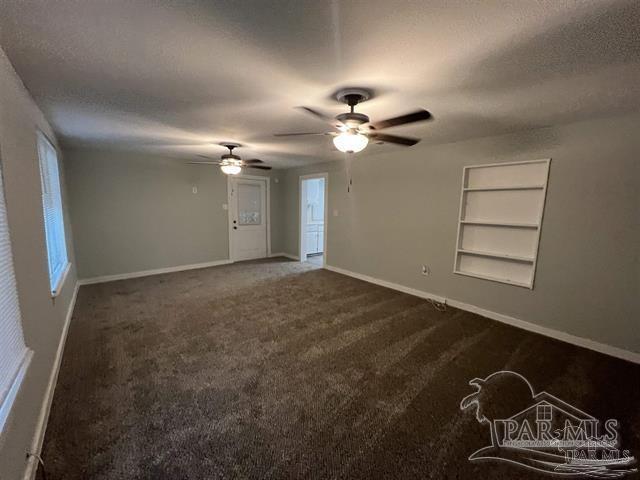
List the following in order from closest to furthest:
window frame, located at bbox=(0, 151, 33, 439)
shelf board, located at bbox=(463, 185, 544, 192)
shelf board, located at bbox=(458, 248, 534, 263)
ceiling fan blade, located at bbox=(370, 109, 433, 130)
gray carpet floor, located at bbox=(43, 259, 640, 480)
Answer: window frame, located at bbox=(0, 151, 33, 439) < gray carpet floor, located at bbox=(43, 259, 640, 480) < ceiling fan blade, located at bbox=(370, 109, 433, 130) < shelf board, located at bbox=(463, 185, 544, 192) < shelf board, located at bbox=(458, 248, 534, 263)

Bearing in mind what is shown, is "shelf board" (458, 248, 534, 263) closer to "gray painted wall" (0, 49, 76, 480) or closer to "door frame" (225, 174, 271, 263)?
"gray painted wall" (0, 49, 76, 480)

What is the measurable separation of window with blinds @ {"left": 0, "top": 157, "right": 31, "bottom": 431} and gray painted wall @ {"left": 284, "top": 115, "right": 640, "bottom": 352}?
3841mm

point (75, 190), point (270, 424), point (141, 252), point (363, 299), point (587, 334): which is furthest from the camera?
point (141, 252)

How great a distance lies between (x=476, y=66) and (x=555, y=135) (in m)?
1.84

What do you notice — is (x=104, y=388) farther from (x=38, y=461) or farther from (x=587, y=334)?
(x=587, y=334)

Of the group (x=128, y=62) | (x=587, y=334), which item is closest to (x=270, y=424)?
(x=128, y=62)

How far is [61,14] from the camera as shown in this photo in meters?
1.18

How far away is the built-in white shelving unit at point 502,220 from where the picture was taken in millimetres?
2973

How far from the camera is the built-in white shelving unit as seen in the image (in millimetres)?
2973

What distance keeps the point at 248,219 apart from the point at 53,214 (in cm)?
355

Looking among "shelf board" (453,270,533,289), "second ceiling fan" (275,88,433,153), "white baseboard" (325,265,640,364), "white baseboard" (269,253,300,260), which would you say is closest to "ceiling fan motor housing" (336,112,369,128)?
"second ceiling fan" (275,88,433,153)

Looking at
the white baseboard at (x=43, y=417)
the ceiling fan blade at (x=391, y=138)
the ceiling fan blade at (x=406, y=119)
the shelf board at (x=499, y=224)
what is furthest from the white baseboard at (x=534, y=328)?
the white baseboard at (x=43, y=417)

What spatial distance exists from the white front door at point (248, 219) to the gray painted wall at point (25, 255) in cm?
375

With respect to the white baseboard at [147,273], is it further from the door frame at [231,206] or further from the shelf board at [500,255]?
the shelf board at [500,255]
